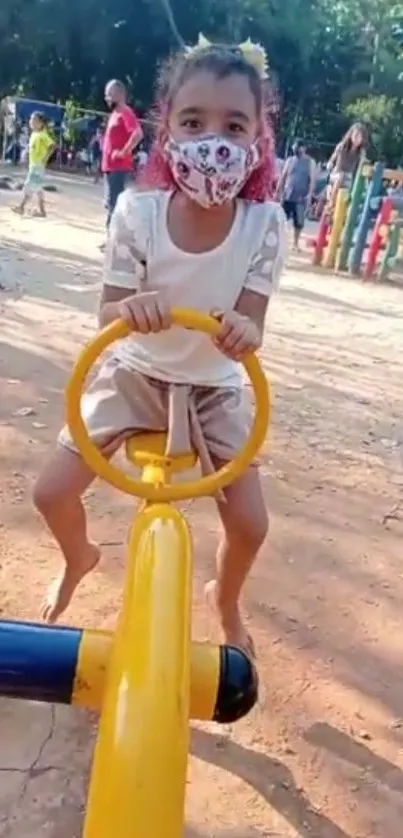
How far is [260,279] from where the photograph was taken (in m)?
1.92

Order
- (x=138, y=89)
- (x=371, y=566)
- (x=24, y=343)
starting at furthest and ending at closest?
(x=138, y=89), (x=24, y=343), (x=371, y=566)

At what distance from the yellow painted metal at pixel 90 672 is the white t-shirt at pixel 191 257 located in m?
1.01

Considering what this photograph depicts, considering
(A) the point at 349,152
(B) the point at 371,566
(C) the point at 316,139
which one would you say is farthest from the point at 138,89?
(B) the point at 371,566

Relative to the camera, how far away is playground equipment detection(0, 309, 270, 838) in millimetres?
784

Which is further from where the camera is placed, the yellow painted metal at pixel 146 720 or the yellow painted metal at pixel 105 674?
the yellow painted metal at pixel 105 674

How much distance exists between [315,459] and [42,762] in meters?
2.10

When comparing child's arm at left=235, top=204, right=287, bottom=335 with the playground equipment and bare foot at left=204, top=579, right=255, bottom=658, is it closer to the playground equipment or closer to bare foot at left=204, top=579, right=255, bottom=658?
bare foot at left=204, top=579, right=255, bottom=658

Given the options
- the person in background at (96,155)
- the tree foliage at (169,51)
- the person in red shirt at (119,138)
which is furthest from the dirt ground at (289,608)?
the tree foliage at (169,51)

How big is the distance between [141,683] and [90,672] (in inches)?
3.1

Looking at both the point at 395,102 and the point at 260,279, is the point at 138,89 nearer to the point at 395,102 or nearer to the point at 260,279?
the point at 395,102

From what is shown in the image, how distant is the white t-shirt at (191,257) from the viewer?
6.23 feet

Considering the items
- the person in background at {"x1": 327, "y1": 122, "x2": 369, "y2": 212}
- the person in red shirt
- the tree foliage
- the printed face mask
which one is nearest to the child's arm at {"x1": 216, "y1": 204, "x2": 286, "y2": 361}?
the printed face mask

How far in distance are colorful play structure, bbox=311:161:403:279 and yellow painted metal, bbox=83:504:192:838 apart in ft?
29.8

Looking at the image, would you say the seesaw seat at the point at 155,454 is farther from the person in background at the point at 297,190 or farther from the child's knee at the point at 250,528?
the person in background at the point at 297,190
